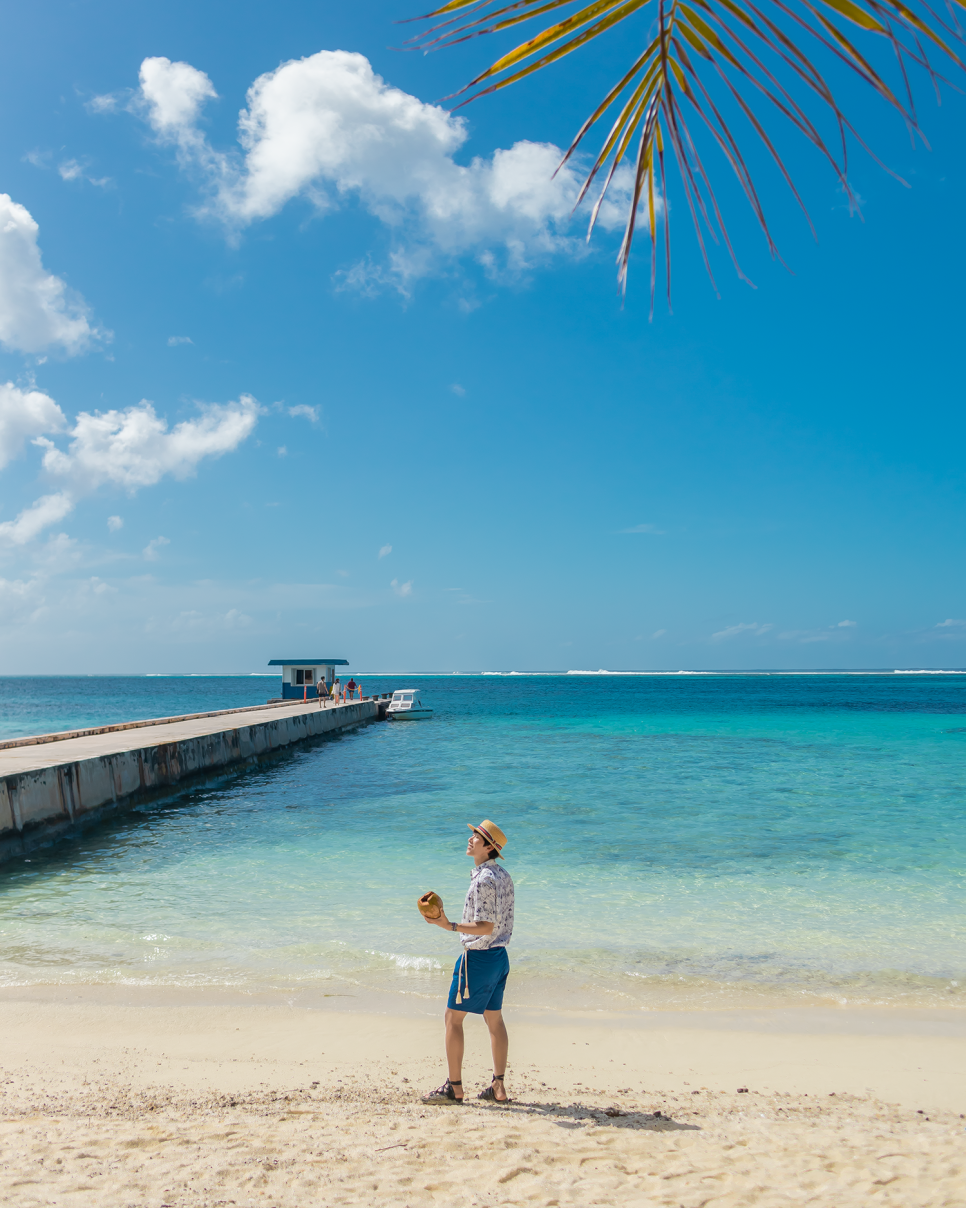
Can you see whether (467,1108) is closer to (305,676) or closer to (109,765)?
(109,765)

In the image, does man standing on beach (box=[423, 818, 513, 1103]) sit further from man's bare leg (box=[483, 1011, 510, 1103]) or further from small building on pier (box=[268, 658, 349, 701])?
small building on pier (box=[268, 658, 349, 701])

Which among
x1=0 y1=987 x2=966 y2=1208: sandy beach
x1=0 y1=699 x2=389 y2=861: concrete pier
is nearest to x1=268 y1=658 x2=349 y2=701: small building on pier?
x1=0 y1=699 x2=389 y2=861: concrete pier

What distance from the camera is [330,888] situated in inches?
413

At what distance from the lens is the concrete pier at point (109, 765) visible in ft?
41.7

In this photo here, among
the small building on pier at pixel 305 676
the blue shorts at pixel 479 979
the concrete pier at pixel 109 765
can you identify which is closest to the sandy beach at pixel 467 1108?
the blue shorts at pixel 479 979

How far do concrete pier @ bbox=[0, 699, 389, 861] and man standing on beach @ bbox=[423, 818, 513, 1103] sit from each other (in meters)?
10.0

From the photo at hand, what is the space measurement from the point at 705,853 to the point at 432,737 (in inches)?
938

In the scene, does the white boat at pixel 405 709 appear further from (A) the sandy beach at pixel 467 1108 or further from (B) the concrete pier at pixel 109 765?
(A) the sandy beach at pixel 467 1108

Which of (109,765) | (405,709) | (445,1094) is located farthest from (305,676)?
(445,1094)

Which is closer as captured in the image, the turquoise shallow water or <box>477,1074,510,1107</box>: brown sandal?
<box>477,1074,510,1107</box>: brown sandal

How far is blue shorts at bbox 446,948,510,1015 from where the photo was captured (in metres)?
4.50

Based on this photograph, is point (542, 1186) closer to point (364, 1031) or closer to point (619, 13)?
point (364, 1031)

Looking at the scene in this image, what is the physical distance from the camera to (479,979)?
14.8ft

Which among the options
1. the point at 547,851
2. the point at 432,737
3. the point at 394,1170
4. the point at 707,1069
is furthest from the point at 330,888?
the point at 432,737
